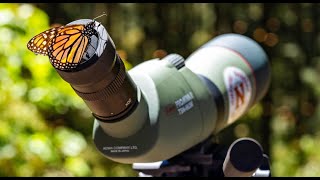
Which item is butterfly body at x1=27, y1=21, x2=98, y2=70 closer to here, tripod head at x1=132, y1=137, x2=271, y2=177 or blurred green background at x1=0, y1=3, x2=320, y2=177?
tripod head at x1=132, y1=137, x2=271, y2=177

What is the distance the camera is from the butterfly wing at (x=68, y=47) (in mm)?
1384

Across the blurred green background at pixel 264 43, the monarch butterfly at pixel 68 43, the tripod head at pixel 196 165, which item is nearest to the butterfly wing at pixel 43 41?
the monarch butterfly at pixel 68 43

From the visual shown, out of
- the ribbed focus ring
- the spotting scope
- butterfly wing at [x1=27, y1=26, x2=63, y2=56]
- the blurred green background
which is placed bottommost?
the blurred green background

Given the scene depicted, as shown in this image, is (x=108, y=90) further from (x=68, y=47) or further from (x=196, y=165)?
(x=196, y=165)

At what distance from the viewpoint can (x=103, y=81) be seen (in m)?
1.46

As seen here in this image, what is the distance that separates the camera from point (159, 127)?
64.5 inches

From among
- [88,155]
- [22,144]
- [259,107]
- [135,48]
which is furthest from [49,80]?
[259,107]

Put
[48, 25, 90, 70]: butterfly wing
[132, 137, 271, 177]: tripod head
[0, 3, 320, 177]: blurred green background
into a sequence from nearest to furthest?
1. [48, 25, 90, 70]: butterfly wing
2. [132, 137, 271, 177]: tripod head
3. [0, 3, 320, 177]: blurred green background

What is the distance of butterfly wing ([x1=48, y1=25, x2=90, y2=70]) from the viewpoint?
138 centimetres

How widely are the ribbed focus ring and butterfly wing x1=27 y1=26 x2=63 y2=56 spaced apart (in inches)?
3.7

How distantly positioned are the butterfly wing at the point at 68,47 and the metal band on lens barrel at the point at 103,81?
11 millimetres

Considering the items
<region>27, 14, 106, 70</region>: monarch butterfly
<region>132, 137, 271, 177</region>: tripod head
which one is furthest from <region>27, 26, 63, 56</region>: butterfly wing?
<region>132, 137, 271, 177</region>: tripod head

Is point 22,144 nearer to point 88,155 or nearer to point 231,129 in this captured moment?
point 88,155

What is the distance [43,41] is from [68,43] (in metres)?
0.07
